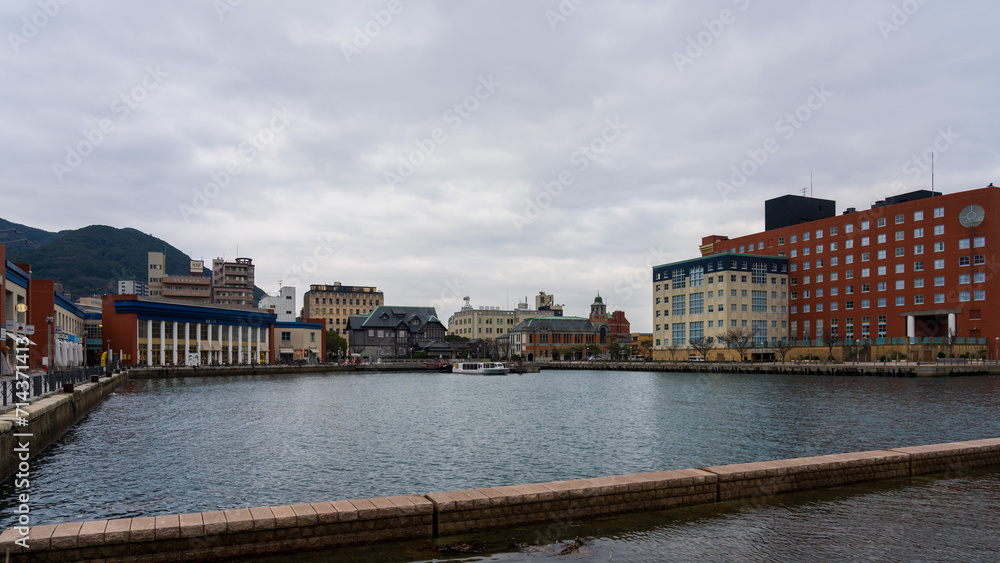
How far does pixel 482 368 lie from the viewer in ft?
471

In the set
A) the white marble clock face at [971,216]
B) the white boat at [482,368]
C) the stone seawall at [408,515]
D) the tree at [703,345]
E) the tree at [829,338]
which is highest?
the white marble clock face at [971,216]

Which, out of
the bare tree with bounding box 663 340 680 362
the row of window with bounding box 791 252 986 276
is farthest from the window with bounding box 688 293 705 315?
the row of window with bounding box 791 252 986 276

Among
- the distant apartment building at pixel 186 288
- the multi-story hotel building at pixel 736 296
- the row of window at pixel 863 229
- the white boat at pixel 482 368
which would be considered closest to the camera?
the row of window at pixel 863 229

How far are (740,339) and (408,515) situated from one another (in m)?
138

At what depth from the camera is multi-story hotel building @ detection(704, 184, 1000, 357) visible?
10938 cm

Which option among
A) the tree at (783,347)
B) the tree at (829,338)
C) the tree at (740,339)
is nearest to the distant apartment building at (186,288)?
the tree at (740,339)

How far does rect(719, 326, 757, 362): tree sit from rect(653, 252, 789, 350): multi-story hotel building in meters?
1.31

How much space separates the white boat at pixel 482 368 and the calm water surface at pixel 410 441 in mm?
78247

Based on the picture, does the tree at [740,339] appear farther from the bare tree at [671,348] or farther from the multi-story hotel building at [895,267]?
the bare tree at [671,348]

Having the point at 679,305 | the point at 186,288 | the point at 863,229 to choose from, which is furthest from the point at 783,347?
the point at 186,288

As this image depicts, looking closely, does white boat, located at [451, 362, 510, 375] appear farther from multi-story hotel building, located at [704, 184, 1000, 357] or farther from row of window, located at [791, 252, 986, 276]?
row of window, located at [791, 252, 986, 276]

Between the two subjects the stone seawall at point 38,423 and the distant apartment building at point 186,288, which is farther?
the distant apartment building at point 186,288

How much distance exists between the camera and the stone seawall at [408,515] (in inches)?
428

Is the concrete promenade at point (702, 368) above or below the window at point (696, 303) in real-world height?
below
